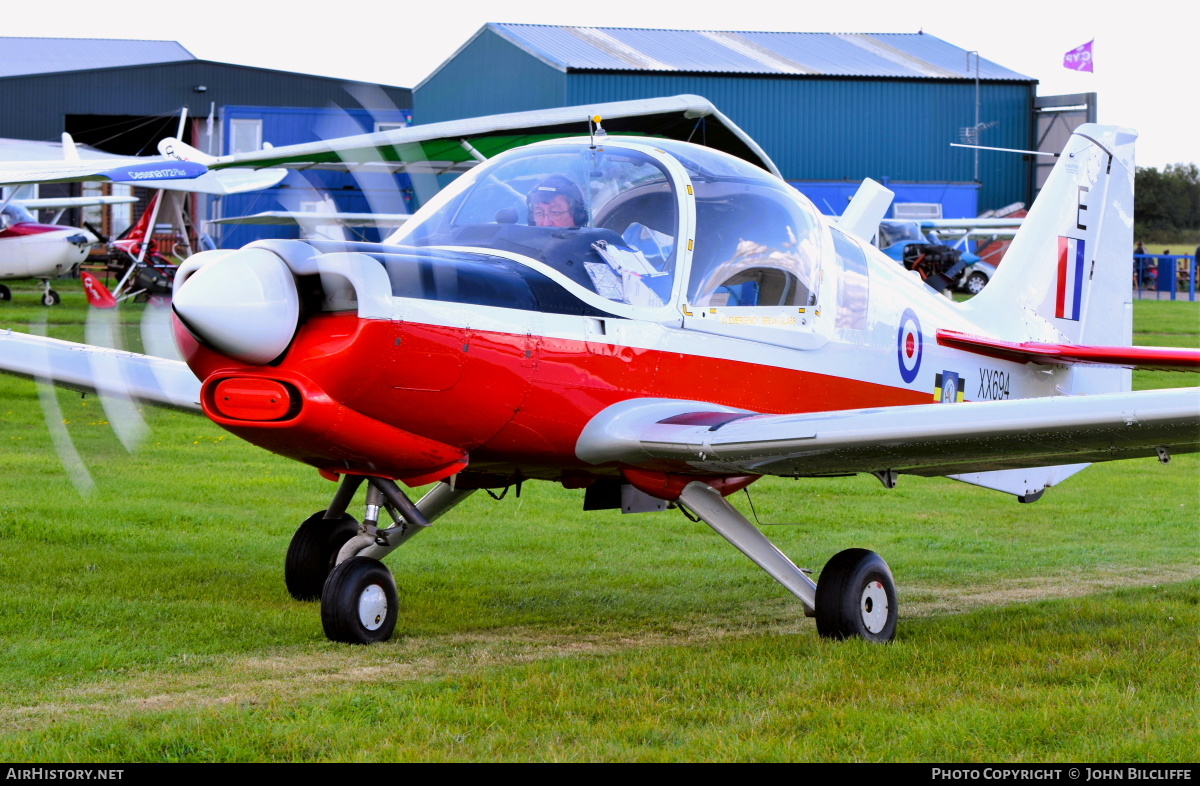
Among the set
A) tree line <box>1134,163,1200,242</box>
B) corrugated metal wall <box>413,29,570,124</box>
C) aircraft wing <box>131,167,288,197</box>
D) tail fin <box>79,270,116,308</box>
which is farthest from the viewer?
tree line <box>1134,163,1200,242</box>

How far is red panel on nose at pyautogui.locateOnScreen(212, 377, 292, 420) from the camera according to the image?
16.9 feet

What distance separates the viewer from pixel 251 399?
519 centimetres

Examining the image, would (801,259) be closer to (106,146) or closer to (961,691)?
(961,691)

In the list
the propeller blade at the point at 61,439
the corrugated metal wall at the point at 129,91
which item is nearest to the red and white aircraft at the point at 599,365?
the propeller blade at the point at 61,439

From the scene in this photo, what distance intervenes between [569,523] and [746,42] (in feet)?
124

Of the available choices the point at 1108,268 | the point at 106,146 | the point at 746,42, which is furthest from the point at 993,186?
the point at 1108,268

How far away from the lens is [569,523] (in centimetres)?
1024

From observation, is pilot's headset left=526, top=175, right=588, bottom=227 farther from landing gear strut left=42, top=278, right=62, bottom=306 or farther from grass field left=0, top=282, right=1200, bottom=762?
landing gear strut left=42, top=278, right=62, bottom=306

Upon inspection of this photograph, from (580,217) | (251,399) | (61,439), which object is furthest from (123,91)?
(251,399)

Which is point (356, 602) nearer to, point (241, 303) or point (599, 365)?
point (599, 365)

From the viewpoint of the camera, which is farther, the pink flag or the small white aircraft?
the pink flag

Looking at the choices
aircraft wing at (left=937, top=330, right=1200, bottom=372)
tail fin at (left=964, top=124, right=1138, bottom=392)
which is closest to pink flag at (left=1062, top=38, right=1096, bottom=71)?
tail fin at (left=964, top=124, right=1138, bottom=392)

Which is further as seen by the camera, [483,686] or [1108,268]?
[1108,268]

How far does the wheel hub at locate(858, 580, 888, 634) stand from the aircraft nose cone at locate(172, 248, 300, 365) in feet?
10.1
